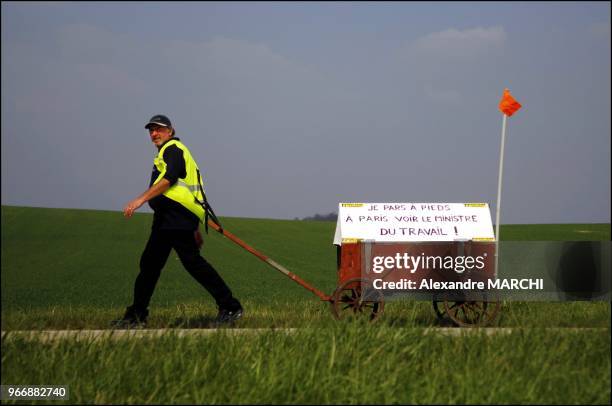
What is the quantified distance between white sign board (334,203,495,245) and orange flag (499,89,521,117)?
245 centimetres

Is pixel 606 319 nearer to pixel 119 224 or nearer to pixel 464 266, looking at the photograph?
pixel 464 266

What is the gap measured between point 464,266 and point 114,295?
31.2 feet

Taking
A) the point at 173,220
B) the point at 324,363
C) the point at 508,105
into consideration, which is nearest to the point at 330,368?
the point at 324,363

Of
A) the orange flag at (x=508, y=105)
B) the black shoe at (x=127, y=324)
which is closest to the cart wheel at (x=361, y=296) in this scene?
the black shoe at (x=127, y=324)

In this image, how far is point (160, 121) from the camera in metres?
7.68

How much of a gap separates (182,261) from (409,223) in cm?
245

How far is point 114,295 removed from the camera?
15.0 meters

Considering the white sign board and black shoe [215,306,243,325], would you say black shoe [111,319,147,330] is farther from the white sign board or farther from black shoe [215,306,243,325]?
the white sign board

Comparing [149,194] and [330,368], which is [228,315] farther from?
[330,368]

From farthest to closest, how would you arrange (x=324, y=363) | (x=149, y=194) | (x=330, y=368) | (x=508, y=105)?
(x=508, y=105)
(x=149, y=194)
(x=324, y=363)
(x=330, y=368)

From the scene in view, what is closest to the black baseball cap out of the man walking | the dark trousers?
the man walking

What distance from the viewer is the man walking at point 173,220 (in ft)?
24.6

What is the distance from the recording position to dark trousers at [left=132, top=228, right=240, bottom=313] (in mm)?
7539

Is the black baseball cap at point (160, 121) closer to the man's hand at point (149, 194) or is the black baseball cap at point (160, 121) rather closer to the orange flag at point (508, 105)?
the man's hand at point (149, 194)
